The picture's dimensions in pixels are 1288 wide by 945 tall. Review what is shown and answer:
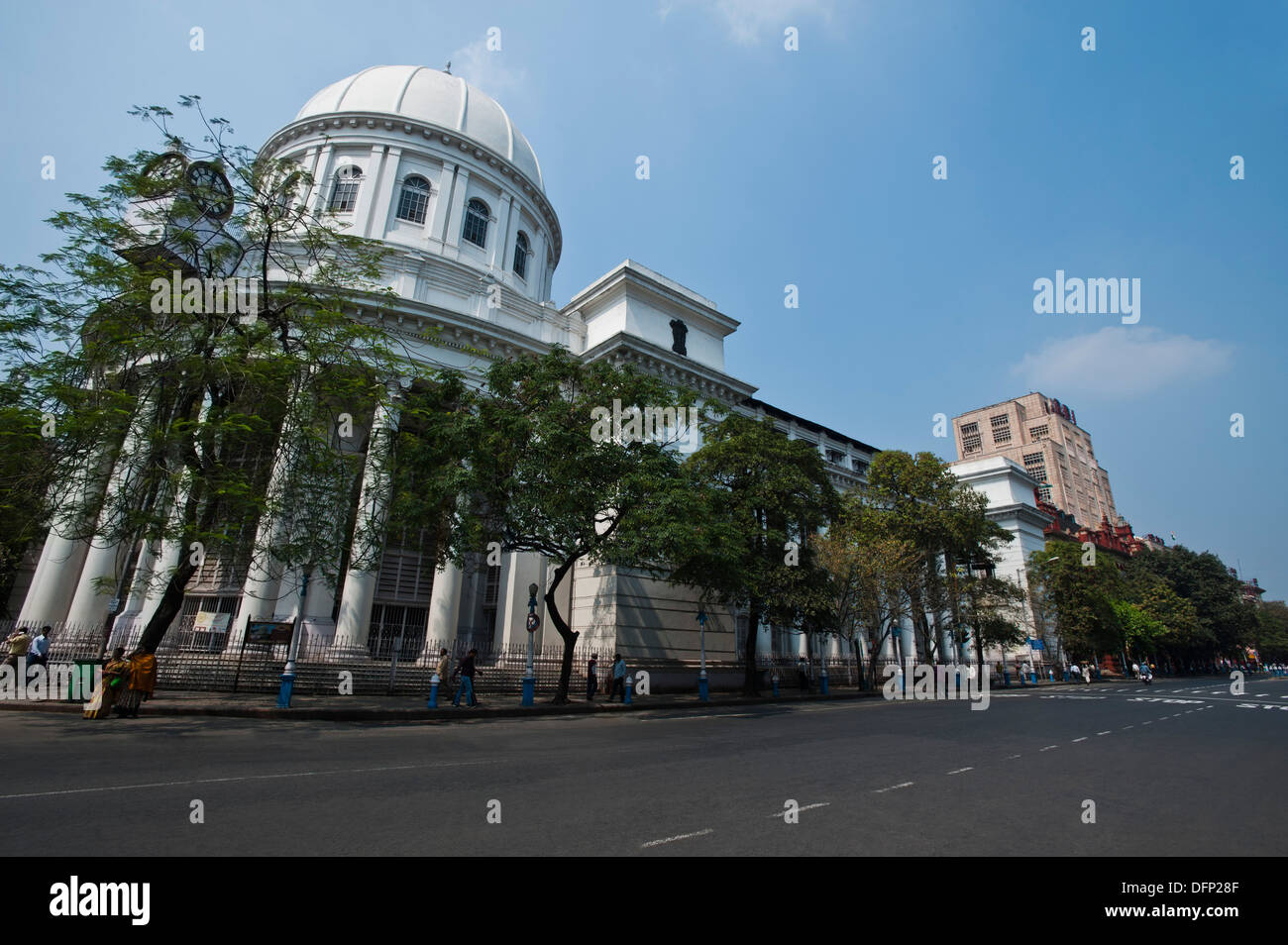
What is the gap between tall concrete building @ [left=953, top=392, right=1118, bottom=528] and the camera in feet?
292

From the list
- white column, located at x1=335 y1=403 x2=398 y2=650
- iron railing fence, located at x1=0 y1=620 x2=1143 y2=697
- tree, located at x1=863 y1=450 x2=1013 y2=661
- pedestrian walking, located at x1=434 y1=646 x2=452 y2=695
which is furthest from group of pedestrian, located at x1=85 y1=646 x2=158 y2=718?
tree, located at x1=863 y1=450 x2=1013 y2=661

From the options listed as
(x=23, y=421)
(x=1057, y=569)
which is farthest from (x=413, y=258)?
(x=1057, y=569)

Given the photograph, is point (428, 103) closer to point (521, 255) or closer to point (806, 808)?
point (521, 255)

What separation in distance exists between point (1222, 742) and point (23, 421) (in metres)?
23.0

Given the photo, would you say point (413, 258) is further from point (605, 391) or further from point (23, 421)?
point (23, 421)

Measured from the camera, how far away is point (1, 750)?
317 inches

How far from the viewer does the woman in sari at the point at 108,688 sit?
1193cm

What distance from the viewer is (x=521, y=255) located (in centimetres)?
3578

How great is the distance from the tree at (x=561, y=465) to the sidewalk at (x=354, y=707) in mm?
1518

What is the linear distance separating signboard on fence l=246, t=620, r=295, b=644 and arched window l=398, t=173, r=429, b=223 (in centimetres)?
2235

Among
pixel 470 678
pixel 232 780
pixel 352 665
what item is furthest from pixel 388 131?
pixel 232 780

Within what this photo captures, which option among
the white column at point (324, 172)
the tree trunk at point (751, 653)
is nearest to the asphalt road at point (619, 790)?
Answer: the tree trunk at point (751, 653)

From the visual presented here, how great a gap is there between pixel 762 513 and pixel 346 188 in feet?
86.6

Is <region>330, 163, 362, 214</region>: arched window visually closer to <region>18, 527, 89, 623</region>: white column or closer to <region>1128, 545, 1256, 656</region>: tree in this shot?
<region>18, 527, 89, 623</region>: white column
